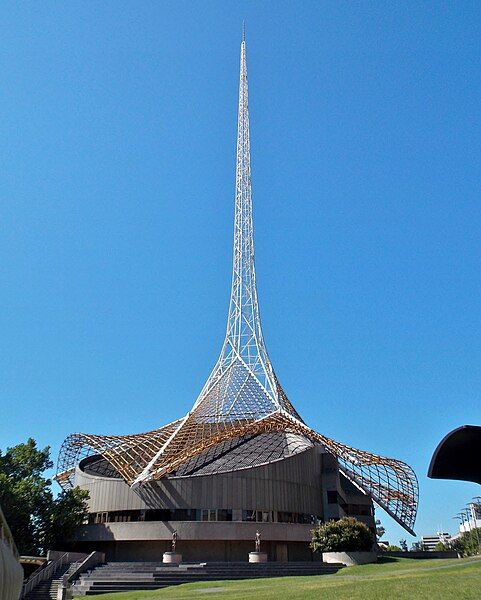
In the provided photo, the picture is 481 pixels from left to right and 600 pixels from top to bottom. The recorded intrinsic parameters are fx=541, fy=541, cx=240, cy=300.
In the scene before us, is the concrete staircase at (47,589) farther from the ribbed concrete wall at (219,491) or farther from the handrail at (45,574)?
the ribbed concrete wall at (219,491)

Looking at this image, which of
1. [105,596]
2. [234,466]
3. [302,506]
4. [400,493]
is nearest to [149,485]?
[234,466]

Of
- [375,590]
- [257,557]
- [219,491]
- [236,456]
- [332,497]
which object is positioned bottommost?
[257,557]

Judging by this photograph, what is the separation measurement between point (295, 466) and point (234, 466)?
5.50 meters

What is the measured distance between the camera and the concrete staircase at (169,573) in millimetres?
28438

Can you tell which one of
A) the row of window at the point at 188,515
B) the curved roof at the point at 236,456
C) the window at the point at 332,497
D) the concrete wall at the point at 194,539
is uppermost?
the curved roof at the point at 236,456

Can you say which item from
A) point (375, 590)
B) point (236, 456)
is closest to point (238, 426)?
point (236, 456)

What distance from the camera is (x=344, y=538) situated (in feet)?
109

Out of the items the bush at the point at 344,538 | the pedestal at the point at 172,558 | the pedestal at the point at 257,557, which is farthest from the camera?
the pedestal at the point at 257,557

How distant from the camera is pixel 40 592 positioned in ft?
101

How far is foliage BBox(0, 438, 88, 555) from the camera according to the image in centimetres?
3553

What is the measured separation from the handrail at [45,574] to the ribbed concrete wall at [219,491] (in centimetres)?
682

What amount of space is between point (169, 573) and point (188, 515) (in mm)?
11449

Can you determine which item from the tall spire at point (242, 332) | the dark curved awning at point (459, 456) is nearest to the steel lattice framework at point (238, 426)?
the tall spire at point (242, 332)

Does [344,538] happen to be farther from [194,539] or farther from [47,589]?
[47,589]
